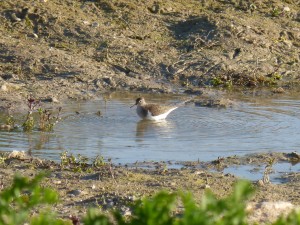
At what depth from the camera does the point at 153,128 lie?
478 inches

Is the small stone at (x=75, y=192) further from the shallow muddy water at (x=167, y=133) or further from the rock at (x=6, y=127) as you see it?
the rock at (x=6, y=127)

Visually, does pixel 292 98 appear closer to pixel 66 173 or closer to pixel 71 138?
pixel 71 138

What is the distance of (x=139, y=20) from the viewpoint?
54.1 feet

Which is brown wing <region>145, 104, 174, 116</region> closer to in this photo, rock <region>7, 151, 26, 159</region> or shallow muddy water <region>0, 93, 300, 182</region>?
shallow muddy water <region>0, 93, 300, 182</region>

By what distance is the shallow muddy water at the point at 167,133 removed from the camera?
1045 centimetres

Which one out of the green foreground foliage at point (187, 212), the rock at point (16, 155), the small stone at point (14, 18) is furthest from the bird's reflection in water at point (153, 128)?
the green foreground foliage at point (187, 212)

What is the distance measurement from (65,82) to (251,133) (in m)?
3.77

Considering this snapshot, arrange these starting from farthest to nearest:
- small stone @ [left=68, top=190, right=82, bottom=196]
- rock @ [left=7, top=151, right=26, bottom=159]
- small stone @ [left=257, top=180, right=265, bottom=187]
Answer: rock @ [left=7, top=151, right=26, bottom=159] < small stone @ [left=257, top=180, right=265, bottom=187] < small stone @ [left=68, top=190, right=82, bottom=196]

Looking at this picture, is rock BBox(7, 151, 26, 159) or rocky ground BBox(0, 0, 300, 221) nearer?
rock BBox(7, 151, 26, 159)

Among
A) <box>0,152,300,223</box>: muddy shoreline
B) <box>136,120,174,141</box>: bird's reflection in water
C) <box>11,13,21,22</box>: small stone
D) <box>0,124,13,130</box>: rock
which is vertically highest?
<box>11,13,21,22</box>: small stone

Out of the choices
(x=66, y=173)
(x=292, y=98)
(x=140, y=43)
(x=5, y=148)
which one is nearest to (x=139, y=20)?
(x=140, y=43)

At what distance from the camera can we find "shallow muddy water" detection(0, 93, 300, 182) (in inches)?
412

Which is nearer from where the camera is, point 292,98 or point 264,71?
point 292,98

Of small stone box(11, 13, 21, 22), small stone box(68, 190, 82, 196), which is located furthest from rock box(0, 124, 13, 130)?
small stone box(11, 13, 21, 22)
